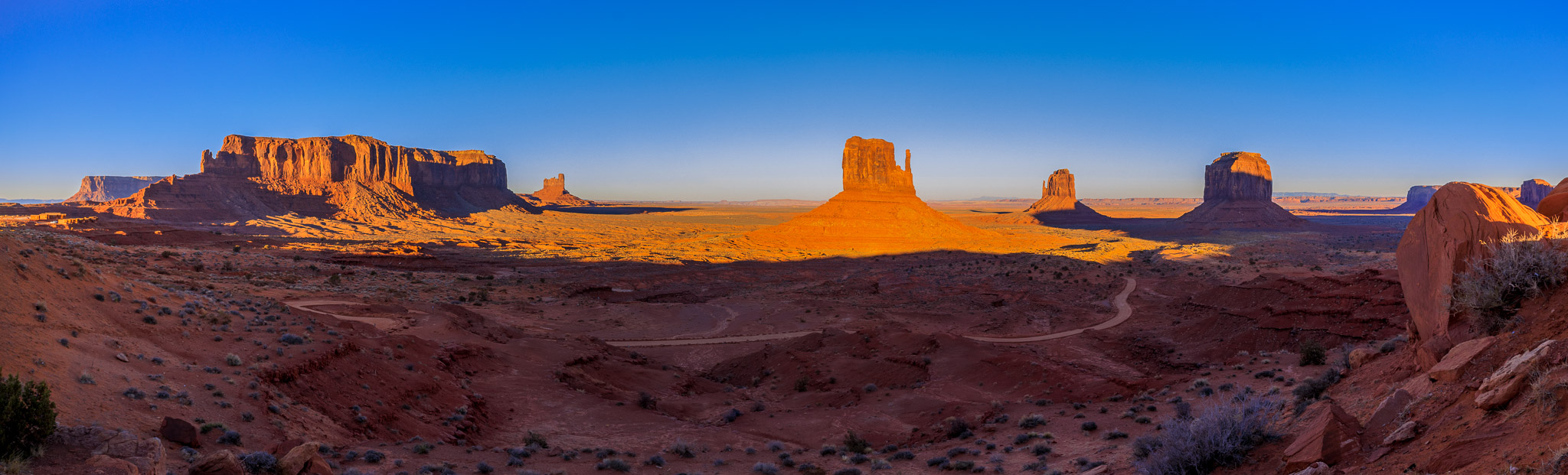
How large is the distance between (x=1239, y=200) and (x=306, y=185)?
166 metres

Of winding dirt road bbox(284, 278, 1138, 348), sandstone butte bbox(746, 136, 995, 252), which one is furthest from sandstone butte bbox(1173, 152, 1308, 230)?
winding dirt road bbox(284, 278, 1138, 348)

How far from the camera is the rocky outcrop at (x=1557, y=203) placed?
34.4 feet

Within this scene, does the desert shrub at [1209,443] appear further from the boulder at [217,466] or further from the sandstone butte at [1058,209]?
the sandstone butte at [1058,209]

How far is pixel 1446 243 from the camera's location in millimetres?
10570

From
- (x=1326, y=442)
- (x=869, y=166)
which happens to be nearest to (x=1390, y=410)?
(x=1326, y=442)

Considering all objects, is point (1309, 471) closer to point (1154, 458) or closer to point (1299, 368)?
point (1154, 458)

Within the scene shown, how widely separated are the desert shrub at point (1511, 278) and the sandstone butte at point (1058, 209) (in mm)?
137516

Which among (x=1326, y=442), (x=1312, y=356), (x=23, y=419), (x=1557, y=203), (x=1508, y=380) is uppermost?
(x=1557, y=203)

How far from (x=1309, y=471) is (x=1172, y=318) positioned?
86.6 ft

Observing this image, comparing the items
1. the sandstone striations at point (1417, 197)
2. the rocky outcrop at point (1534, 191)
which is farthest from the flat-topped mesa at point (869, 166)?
the sandstone striations at point (1417, 197)

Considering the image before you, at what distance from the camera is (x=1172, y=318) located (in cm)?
3031

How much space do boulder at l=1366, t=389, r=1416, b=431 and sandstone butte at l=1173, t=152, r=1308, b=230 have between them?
118 metres

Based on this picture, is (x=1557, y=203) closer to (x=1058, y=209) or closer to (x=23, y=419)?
(x=23, y=419)

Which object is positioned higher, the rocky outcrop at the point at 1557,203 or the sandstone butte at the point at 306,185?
the sandstone butte at the point at 306,185
